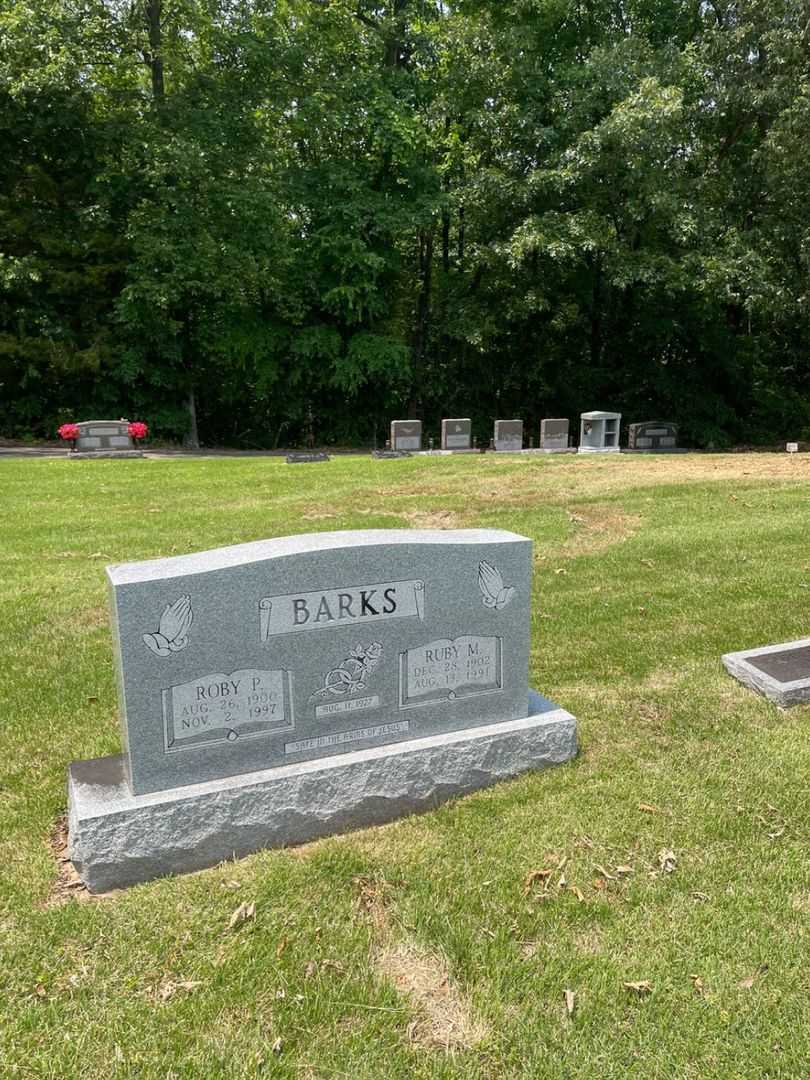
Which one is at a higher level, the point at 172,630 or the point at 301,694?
the point at 172,630

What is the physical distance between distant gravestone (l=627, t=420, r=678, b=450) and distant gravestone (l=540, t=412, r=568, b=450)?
2.31 meters

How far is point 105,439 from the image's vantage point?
18078 millimetres

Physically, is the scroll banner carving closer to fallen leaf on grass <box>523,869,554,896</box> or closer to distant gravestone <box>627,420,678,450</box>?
fallen leaf on grass <box>523,869,554,896</box>

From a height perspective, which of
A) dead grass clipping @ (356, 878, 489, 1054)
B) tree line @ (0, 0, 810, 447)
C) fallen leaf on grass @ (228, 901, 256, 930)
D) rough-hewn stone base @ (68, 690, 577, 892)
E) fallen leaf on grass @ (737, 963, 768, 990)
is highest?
tree line @ (0, 0, 810, 447)

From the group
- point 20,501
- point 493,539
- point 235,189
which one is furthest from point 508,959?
point 235,189

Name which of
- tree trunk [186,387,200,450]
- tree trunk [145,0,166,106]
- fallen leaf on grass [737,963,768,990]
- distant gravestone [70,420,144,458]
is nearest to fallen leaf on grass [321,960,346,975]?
fallen leaf on grass [737,963,768,990]

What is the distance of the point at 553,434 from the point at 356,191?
28.2 ft

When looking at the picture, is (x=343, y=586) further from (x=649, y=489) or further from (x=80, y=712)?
(x=649, y=489)

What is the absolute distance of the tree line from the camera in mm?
19609

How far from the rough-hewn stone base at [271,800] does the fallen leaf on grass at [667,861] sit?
850mm

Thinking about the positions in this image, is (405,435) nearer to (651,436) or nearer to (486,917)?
(651,436)

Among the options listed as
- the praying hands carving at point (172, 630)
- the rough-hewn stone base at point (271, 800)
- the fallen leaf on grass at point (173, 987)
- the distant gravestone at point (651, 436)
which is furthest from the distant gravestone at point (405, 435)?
the fallen leaf on grass at point (173, 987)

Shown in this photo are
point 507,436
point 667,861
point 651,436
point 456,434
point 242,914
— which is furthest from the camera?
point 651,436

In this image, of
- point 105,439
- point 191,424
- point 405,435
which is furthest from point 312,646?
point 191,424
